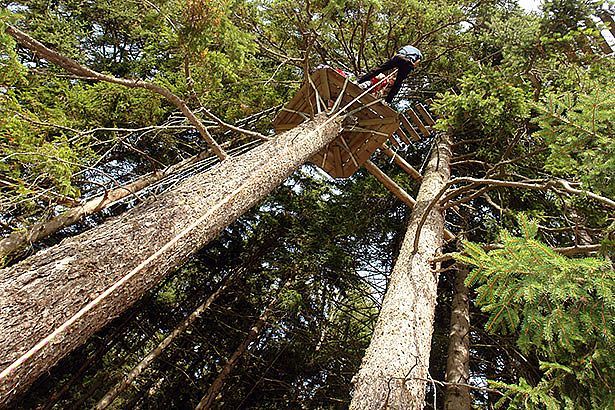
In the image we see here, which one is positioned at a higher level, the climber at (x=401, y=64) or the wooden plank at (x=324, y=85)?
the climber at (x=401, y=64)

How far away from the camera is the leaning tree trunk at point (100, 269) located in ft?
5.95

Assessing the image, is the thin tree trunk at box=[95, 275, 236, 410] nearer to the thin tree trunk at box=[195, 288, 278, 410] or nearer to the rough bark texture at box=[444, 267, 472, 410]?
the thin tree trunk at box=[195, 288, 278, 410]

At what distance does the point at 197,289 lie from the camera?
9383 mm

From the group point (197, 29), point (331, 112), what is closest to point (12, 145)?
point (197, 29)

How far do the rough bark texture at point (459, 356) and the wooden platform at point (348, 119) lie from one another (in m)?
2.13

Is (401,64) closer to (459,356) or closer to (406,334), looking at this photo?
(406,334)

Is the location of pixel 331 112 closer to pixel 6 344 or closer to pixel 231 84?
pixel 231 84

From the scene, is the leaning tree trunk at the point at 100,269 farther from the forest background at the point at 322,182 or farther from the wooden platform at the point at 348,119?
the wooden platform at the point at 348,119

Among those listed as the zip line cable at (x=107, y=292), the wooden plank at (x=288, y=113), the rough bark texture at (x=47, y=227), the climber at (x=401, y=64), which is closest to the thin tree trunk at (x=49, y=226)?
the rough bark texture at (x=47, y=227)

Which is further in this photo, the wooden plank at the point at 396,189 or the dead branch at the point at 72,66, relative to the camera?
the wooden plank at the point at 396,189

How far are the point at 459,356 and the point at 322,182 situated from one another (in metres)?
5.55

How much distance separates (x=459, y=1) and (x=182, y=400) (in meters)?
10.4

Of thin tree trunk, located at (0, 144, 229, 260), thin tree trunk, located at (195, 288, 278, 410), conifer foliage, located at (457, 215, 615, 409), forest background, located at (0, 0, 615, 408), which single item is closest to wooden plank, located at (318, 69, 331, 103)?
forest background, located at (0, 0, 615, 408)

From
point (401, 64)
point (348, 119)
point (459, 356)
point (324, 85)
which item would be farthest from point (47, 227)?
point (459, 356)
